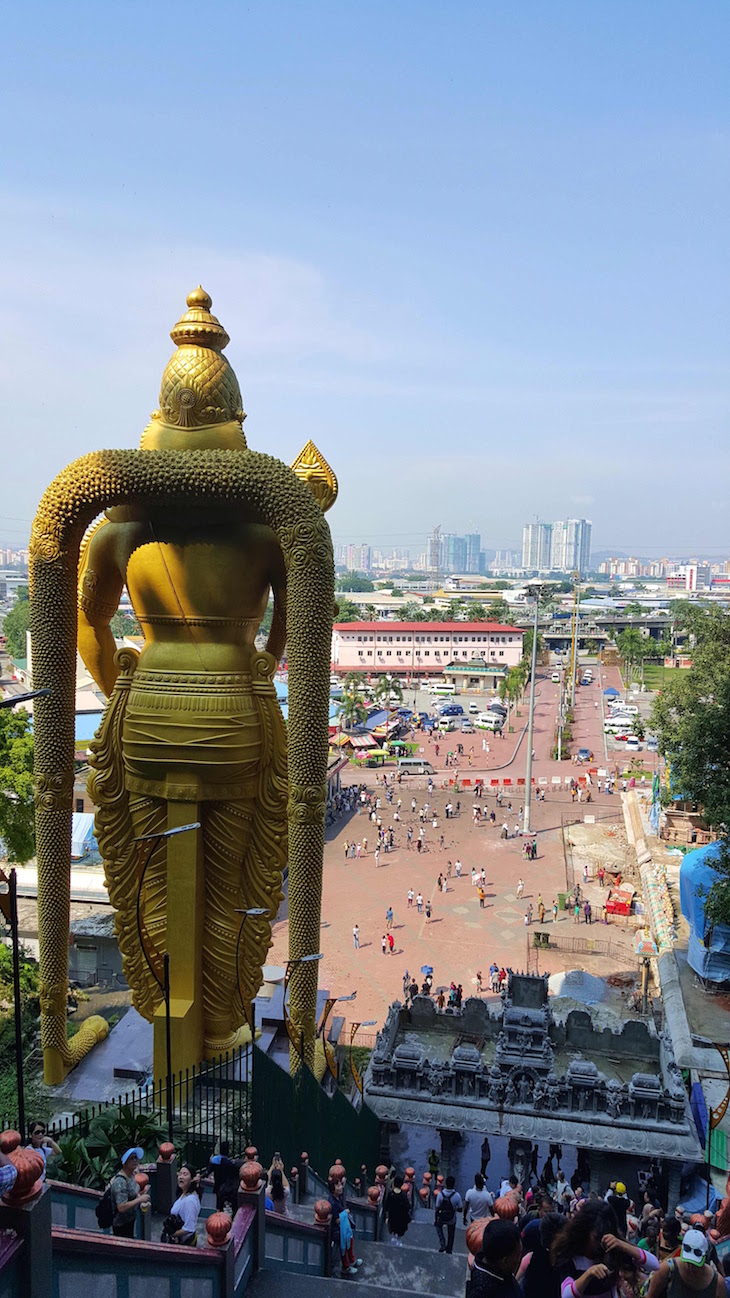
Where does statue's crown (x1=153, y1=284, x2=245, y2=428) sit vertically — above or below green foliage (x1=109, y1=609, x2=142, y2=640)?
above

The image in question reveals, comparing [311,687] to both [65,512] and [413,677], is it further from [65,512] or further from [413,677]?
[413,677]

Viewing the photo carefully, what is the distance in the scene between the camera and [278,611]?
40.2 ft

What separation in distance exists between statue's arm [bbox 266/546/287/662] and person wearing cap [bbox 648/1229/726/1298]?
800cm

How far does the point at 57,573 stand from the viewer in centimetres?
1083

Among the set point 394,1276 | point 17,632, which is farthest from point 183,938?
point 17,632

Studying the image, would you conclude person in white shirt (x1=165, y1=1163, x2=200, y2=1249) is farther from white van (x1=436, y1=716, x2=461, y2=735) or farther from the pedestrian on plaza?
white van (x1=436, y1=716, x2=461, y2=735)

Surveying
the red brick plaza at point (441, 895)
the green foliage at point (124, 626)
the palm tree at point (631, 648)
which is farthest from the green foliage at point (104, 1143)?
the green foliage at point (124, 626)

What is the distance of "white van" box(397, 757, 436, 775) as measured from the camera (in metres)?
44.5

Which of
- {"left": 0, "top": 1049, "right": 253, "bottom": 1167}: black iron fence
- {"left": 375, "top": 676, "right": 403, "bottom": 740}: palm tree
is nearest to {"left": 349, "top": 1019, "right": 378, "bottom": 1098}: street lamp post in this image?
{"left": 0, "top": 1049, "right": 253, "bottom": 1167}: black iron fence

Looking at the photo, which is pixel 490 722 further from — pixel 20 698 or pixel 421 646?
pixel 20 698

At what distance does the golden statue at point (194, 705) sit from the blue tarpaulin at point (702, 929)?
9956mm

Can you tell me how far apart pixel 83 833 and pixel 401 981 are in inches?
347

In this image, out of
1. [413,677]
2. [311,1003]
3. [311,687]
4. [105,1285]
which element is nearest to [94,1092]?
[311,1003]

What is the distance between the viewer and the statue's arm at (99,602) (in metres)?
11.4
